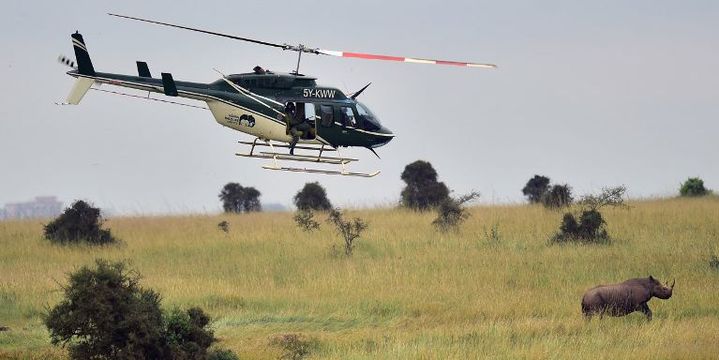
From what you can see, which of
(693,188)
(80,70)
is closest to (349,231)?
(80,70)

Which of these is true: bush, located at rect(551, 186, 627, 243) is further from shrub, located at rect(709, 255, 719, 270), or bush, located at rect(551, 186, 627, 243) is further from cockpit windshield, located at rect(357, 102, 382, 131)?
cockpit windshield, located at rect(357, 102, 382, 131)

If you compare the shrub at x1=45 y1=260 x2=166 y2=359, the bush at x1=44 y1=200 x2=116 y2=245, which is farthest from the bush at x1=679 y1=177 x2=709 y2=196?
the shrub at x1=45 y1=260 x2=166 y2=359

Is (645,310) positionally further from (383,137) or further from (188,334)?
(188,334)

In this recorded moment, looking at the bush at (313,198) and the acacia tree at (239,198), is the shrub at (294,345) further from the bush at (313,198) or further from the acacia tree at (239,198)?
the acacia tree at (239,198)

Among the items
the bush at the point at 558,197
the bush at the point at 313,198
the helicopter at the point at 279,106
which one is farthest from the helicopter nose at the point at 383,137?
the bush at the point at 313,198

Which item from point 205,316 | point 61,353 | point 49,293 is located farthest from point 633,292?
point 49,293

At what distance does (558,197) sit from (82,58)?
52.3 feet

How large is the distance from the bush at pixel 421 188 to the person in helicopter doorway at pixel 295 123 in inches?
581

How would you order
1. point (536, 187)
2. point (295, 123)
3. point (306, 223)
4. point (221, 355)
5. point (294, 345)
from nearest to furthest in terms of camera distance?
point (221, 355) < point (294, 345) < point (295, 123) < point (306, 223) < point (536, 187)

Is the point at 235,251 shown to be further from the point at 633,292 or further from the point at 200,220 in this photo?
the point at 633,292

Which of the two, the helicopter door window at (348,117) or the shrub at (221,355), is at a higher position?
the helicopter door window at (348,117)

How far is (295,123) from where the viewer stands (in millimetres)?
24219

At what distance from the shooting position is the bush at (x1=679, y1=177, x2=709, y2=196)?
41406mm

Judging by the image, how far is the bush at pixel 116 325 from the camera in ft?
54.6
